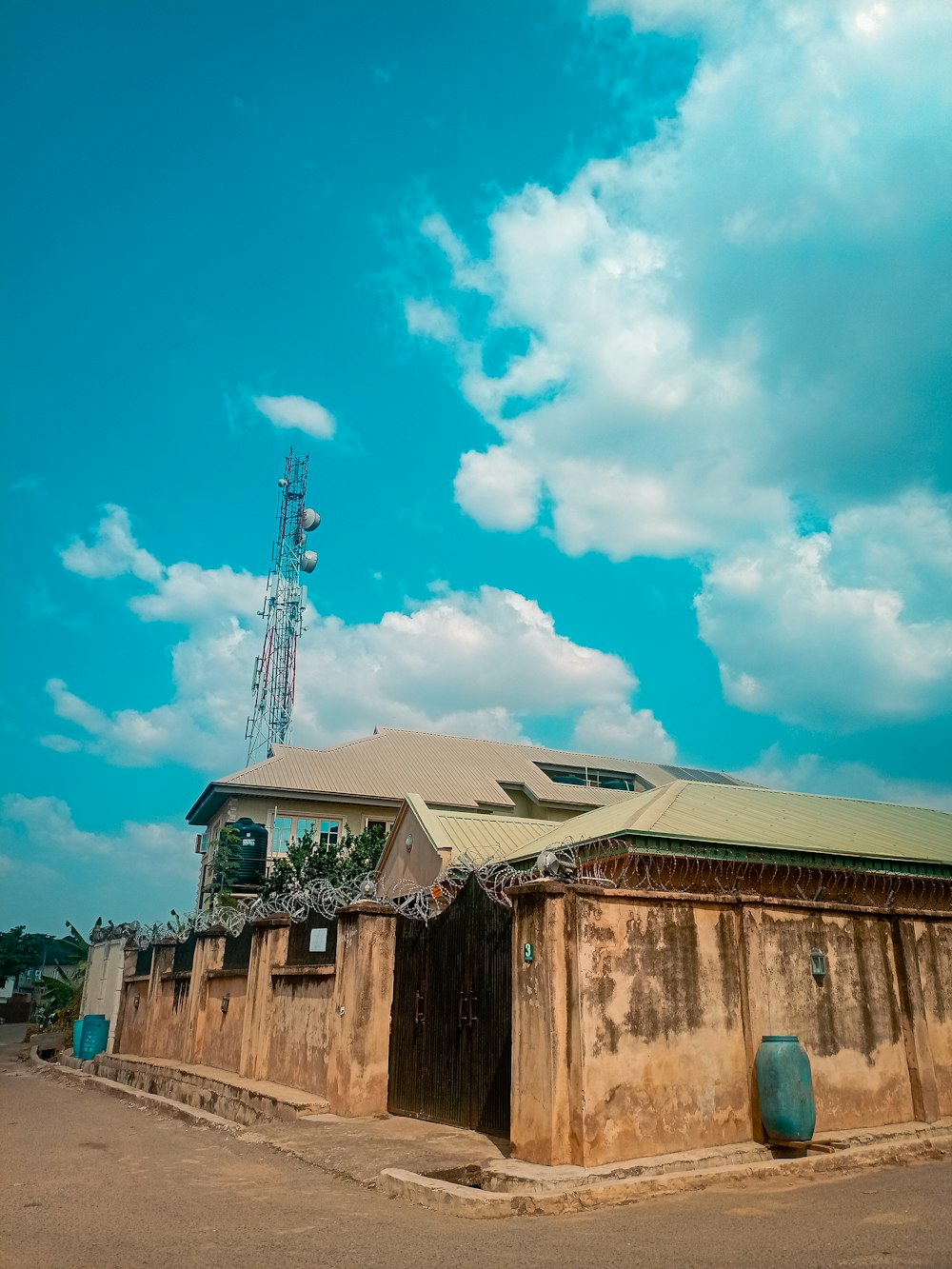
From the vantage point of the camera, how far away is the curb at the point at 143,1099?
12.1 metres

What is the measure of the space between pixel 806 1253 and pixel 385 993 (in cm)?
676

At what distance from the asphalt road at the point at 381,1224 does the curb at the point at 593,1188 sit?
12cm

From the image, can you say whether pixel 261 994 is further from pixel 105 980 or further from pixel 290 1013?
pixel 105 980

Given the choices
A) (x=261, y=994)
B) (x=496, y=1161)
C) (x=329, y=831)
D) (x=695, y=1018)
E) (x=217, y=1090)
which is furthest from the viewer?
(x=329, y=831)

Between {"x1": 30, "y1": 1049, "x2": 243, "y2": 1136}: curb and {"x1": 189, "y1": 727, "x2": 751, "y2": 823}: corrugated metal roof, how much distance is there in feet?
40.1

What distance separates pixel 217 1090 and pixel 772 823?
9.56 m

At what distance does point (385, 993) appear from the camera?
11773 mm

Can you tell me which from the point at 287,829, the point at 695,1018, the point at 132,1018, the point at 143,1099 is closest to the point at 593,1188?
the point at 695,1018

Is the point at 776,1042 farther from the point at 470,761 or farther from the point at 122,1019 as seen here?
the point at 470,761

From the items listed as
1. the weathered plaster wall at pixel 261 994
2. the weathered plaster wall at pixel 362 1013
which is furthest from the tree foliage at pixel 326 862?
the weathered plaster wall at pixel 362 1013

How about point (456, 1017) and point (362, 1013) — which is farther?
point (362, 1013)

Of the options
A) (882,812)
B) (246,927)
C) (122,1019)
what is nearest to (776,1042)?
(246,927)

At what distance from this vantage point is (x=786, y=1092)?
335 inches

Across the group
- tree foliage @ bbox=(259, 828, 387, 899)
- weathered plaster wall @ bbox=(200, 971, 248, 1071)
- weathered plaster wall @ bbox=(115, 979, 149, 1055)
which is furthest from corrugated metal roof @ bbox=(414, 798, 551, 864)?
weathered plaster wall @ bbox=(115, 979, 149, 1055)
